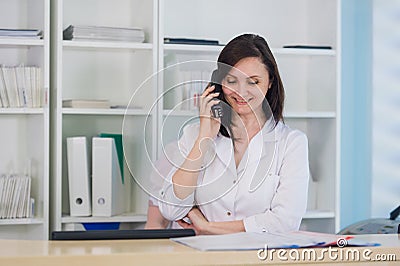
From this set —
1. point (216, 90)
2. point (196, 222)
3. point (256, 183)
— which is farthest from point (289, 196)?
point (216, 90)

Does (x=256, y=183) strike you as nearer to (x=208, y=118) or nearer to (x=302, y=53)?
(x=208, y=118)

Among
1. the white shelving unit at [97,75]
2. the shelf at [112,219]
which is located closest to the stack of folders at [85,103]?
the white shelving unit at [97,75]

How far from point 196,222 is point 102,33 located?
132cm

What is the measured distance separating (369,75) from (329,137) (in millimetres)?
478

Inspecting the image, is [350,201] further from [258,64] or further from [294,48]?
[258,64]

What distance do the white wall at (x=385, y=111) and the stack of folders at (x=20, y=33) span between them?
5.70 feet

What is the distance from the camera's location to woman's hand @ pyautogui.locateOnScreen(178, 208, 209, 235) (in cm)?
250

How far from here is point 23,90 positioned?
3443 millimetres

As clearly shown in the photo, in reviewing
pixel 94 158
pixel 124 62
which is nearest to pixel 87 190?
pixel 94 158

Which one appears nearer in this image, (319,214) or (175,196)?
(175,196)

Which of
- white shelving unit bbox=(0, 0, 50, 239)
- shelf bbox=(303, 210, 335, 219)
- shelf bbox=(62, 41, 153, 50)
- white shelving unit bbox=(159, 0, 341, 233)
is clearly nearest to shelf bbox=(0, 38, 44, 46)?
white shelving unit bbox=(0, 0, 50, 239)

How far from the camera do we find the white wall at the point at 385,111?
3.97 meters

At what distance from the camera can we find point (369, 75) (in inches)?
159

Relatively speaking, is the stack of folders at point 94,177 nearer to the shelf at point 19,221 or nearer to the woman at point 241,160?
the shelf at point 19,221
